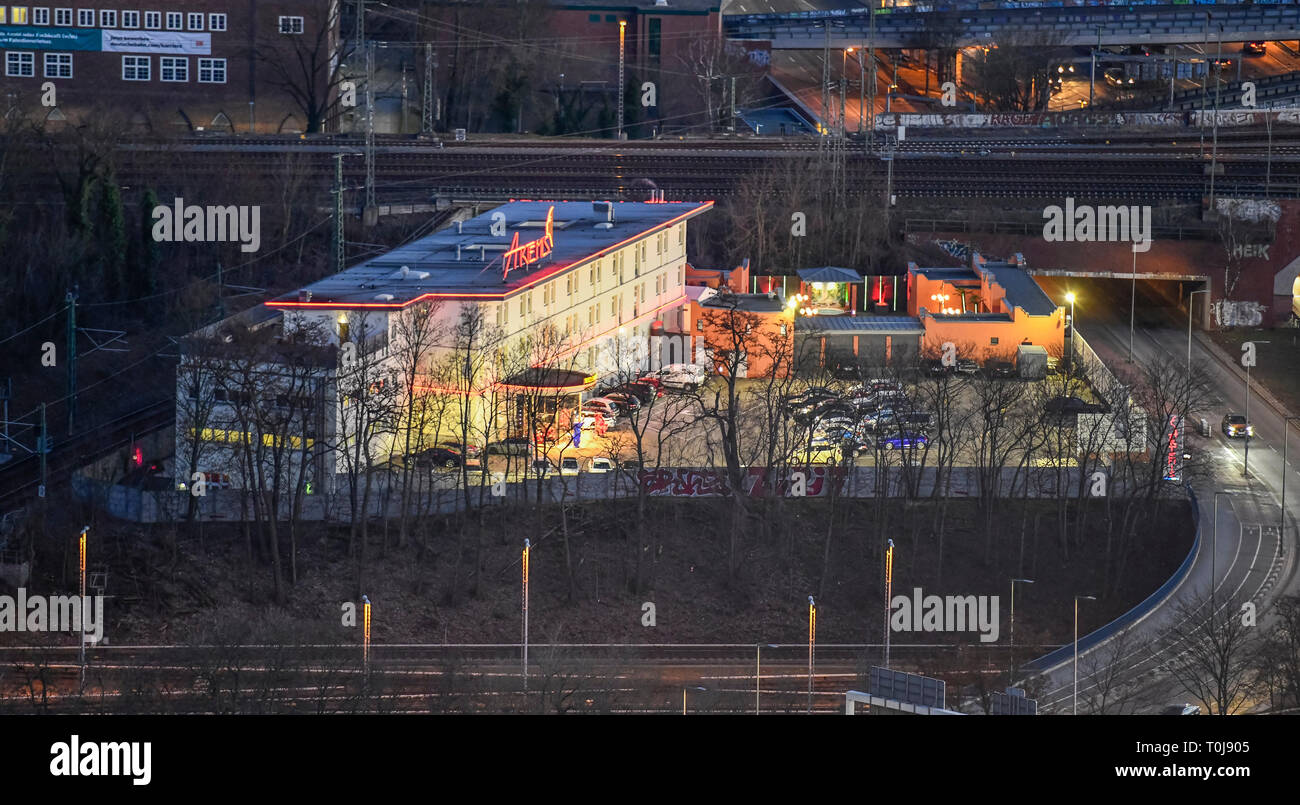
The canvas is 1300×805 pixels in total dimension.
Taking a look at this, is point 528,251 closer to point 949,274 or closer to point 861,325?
point 861,325

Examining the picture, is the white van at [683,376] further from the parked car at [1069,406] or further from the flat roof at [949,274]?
the flat roof at [949,274]

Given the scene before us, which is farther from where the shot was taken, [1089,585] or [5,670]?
[1089,585]

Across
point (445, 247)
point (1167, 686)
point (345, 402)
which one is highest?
point (445, 247)

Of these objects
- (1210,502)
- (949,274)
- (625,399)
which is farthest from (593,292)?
(1210,502)

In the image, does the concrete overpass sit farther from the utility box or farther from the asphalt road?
the utility box

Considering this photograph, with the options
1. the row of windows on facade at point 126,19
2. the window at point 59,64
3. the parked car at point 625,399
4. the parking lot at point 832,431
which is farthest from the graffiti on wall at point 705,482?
the window at point 59,64

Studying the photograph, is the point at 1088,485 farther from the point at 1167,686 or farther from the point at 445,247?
the point at 445,247

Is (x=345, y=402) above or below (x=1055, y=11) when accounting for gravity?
below

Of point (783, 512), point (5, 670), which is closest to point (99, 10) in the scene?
point (783, 512)
